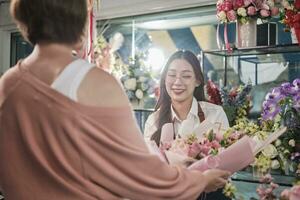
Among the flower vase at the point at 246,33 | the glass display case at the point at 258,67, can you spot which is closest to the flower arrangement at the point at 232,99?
the glass display case at the point at 258,67

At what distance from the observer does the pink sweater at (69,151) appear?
0.99 meters

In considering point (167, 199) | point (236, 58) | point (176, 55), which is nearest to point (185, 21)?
point (236, 58)

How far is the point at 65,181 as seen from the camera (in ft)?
3.32

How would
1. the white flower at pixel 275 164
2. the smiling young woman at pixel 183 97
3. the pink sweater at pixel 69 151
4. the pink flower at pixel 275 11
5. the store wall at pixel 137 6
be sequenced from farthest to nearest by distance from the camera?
the store wall at pixel 137 6 → the pink flower at pixel 275 11 → the smiling young woman at pixel 183 97 → the white flower at pixel 275 164 → the pink sweater at pixel 69 151

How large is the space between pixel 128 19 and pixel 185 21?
49 centimetres

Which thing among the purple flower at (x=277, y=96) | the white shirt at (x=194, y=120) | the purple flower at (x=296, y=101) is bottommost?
the white shirt at (x=194, y=120)

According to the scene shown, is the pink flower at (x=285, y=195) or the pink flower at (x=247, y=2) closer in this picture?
the pink flower at (x=285, y=195)

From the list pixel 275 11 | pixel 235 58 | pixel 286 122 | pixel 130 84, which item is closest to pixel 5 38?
pixel 130 84

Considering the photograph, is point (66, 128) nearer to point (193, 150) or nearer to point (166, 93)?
point (193, 150)

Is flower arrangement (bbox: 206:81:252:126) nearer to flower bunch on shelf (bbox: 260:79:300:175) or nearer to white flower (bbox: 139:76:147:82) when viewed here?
flower bunch on shelf (bbox: 260:79:300:175)

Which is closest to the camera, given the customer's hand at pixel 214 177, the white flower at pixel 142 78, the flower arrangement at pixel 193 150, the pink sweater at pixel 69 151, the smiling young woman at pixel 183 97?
the pink sweater at pixel 69 151

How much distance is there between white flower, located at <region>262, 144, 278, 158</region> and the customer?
1.88 feet

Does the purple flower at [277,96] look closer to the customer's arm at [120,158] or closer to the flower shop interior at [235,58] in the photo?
the flower shop interior at [235,58]

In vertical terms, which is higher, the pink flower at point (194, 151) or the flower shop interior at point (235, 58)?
the flower shop interior at point (235, 58)
